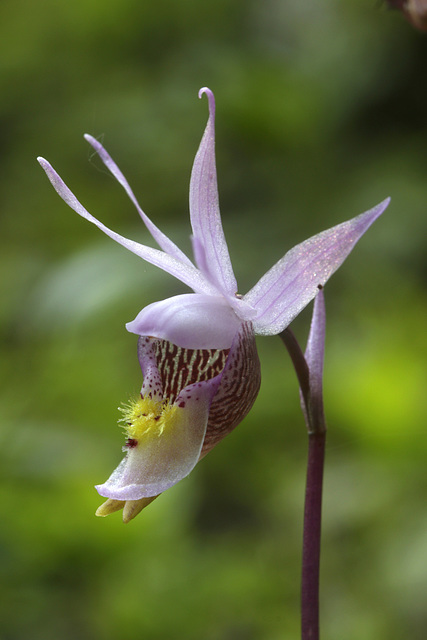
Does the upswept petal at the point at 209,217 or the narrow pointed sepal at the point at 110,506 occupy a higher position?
the upswept petal at the point at 209,217

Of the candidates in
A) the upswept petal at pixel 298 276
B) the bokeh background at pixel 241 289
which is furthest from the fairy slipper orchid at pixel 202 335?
the bokeh background at pixel 241 289

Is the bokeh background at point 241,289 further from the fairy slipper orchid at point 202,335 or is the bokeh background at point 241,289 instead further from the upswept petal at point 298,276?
the upswept petal at point 298,276

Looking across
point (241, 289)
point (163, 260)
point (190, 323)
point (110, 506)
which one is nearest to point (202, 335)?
point (190, 323)

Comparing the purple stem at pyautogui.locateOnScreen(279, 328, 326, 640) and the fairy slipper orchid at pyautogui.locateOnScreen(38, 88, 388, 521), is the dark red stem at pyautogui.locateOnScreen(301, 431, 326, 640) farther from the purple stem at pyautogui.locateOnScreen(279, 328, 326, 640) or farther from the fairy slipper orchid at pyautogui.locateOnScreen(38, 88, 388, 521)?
the fairy slipper orchid at pyautogui.locateOnScreen(38, 88, 388, 521)

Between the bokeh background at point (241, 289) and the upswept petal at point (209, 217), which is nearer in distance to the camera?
the upswept petal at point (209, 217)

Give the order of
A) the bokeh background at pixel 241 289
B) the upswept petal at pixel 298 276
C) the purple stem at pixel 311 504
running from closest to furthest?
the upswept petal at pixel 298 276 → the purple stem at pixel 311 504 → the bokeh background at pixel 241 289

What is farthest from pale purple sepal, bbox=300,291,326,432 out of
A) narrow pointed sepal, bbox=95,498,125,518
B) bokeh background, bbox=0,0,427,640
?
bokeh background, bbox=0,0,427,640
